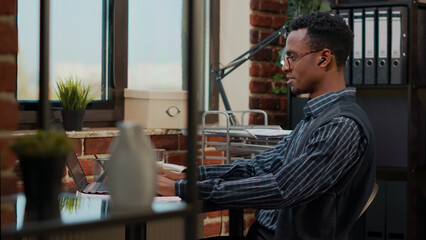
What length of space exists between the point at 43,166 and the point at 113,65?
1.84 meters

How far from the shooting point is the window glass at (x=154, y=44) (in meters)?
2.69

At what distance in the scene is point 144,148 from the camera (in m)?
0.86

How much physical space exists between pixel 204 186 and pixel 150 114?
3.49 ft

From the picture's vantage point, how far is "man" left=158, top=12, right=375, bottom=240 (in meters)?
1.53

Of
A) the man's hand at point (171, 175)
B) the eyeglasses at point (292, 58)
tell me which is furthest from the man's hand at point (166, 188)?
the eyeglasses at point (292, 58)

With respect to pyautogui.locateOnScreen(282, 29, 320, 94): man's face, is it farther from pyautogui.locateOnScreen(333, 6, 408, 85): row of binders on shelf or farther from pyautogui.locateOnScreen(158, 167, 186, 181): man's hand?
pyautogui.locateOnScreen(333, 6, 408, 85): row of binders on shelf

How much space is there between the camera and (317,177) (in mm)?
1521

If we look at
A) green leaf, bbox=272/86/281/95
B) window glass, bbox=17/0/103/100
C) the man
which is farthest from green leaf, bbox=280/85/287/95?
the man

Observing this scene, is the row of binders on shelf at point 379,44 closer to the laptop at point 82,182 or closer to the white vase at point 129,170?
the laptop at point 82,182

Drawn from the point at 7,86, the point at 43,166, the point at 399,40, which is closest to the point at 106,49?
the point at 399,40

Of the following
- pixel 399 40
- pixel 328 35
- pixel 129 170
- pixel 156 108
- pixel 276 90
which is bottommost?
pixel 129 170

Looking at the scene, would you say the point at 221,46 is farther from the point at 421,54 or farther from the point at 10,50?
the point at 10,50

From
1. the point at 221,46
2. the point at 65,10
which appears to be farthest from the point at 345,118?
the point at 221,46

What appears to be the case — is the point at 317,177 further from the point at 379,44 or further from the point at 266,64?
the point at 266,64
